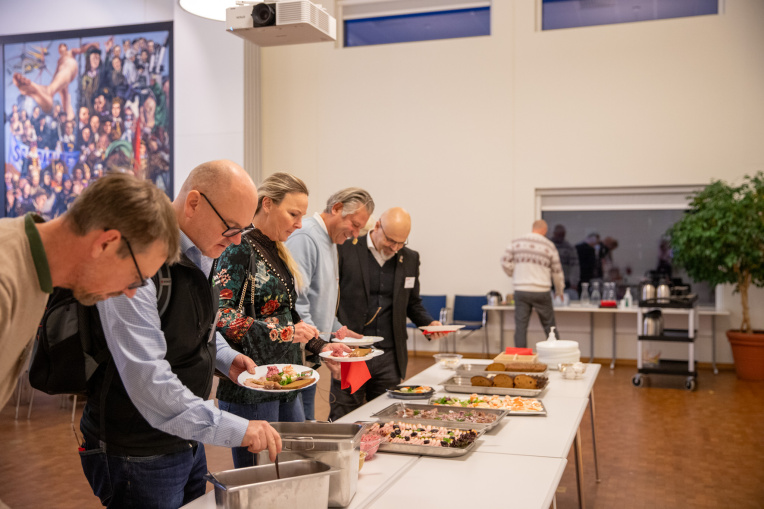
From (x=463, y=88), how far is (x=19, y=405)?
6.09 meters

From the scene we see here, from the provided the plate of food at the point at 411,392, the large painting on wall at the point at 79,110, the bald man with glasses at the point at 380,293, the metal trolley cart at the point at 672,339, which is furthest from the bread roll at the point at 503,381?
the large painting on wall at the point at 79,110

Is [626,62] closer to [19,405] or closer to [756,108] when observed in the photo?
[756,108]

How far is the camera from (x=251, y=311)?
2.27 metres

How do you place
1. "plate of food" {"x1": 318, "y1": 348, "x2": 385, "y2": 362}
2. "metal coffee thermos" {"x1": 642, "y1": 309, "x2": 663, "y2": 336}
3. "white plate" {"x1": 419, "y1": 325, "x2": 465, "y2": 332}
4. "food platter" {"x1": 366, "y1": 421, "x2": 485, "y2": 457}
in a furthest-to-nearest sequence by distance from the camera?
"metal coffee thermos" {"x1": 642, "y1": 309, "x2": 663, "y2": 336} → "white plate" {"x1": 419, "y1": 325, "x2": 465, "y2": 332} → "plate of food" {"x1": 318, "y1": 348, "x2": 385, "y2": 362} → "food platter" {"x1": 366, "y1": 421, "x2": 485, "y2": 457}

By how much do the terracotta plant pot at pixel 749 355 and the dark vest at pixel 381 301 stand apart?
5.08m

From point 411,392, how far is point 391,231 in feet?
3.07

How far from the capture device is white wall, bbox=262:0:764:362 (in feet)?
25.9

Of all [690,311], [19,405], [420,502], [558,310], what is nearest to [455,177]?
[558,310]

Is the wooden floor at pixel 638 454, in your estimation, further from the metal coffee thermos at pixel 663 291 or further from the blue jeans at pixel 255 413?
the blue jeans at pixel 255 413

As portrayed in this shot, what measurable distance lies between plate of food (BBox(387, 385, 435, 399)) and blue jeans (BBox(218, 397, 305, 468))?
625mm

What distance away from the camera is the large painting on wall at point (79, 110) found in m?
9.33

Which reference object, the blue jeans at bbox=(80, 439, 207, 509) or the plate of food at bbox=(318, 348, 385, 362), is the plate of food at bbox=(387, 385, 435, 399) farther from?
the blue jeans at bbox=(80, 439, 207, 509)

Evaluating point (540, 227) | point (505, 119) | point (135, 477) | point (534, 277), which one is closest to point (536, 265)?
point (534, 277)

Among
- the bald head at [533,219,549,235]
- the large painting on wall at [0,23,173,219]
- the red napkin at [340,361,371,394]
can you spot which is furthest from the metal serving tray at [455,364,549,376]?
the large painting on wall at [0,23,173,219]
